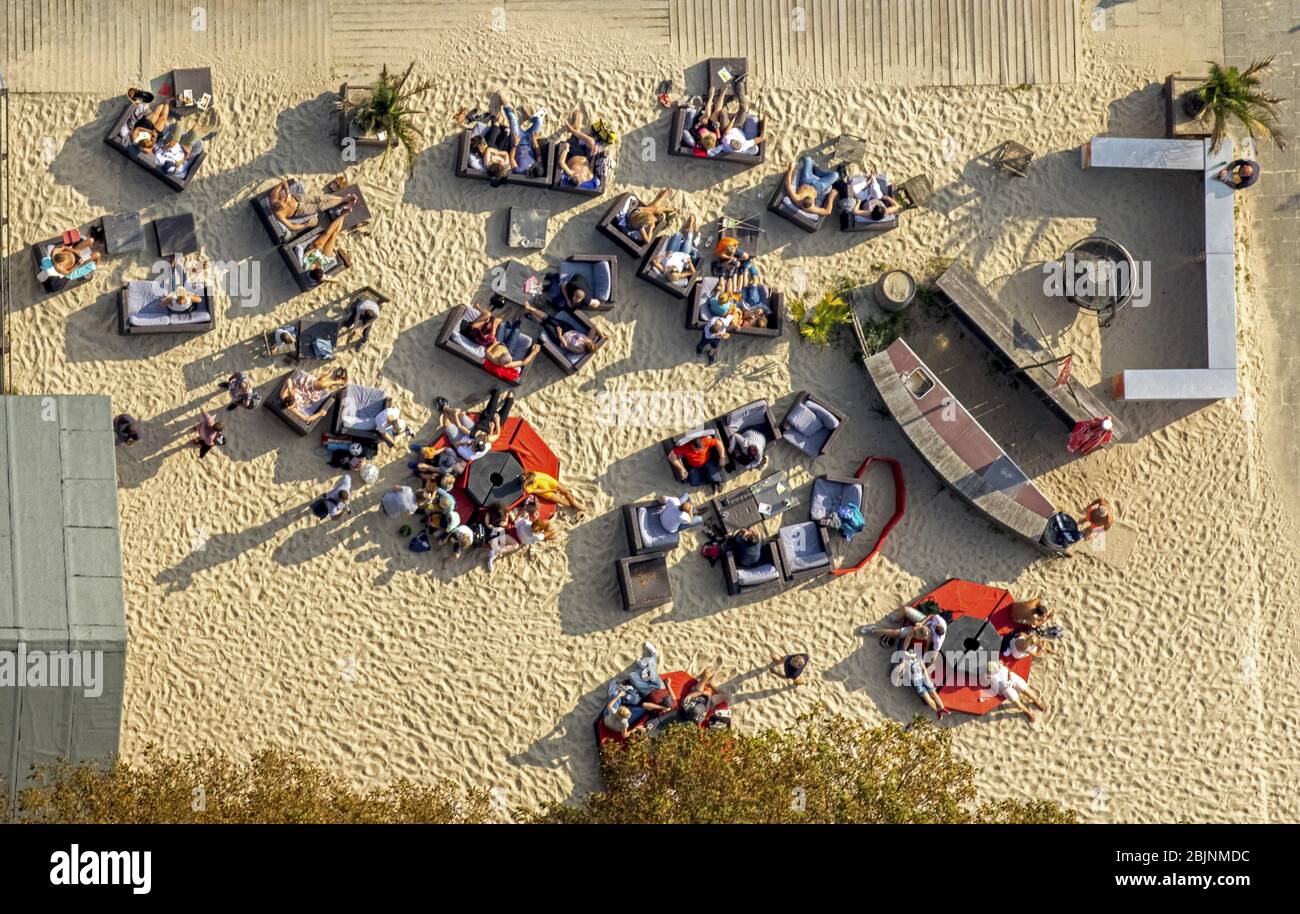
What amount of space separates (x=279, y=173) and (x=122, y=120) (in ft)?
8.87

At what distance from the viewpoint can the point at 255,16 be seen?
26484 millimetres

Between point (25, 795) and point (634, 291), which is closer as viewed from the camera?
point (25, 795)

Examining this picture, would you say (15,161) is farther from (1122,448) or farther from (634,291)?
(1122,448)

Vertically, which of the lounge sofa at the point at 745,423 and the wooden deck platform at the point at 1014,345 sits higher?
the wooden deck platform at the point at 1014,345

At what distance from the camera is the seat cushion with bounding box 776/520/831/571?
2636 centimetres

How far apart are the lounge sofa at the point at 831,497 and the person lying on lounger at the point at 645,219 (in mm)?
5146

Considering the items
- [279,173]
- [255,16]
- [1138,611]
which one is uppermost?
[255,16]

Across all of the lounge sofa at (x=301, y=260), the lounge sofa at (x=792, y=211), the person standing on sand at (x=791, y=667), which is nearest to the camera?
the lounge sofa at (x=301, y=260)

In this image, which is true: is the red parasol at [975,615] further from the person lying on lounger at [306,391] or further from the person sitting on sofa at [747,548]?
the person lying on lounger at [306,391]

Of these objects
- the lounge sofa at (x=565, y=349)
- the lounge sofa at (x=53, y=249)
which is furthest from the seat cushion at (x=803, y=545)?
the lounge sofa at (x=53, y=249)

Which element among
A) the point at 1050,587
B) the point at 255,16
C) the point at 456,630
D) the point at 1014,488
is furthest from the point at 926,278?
the point at 255,16

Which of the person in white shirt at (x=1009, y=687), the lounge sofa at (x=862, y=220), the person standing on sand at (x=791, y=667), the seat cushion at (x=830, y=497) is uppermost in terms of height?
the lounge sofa at (x=862, y=220)

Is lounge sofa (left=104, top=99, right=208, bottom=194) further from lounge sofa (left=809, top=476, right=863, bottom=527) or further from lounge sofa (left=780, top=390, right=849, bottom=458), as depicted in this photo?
lounge sofa (left=809, top=476, right=863, bottom=527)

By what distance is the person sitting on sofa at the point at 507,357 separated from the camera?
25.9 m
